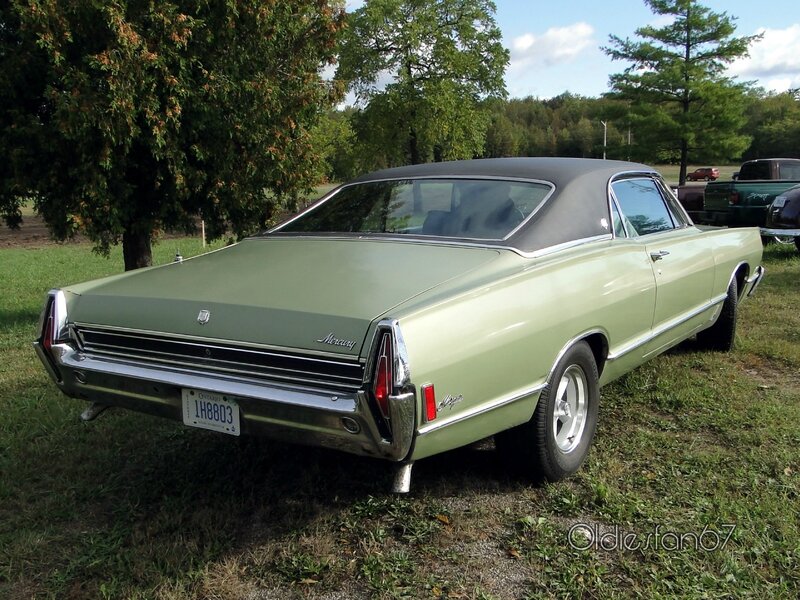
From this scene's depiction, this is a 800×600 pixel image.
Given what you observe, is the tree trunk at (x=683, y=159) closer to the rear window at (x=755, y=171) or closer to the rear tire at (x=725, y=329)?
the rear window at (x=755, y=171)

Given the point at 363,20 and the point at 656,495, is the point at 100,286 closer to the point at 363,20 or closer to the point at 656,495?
the point at 656,495

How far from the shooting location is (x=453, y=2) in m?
28.5

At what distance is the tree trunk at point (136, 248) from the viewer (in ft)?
27.4

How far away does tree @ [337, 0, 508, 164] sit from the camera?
2708 cm

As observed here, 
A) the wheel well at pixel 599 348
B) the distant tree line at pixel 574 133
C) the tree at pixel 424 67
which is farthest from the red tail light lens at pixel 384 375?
the tree at pixel 424 67

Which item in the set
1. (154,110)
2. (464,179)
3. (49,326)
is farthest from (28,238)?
(464,179)

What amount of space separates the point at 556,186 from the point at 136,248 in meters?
6.11

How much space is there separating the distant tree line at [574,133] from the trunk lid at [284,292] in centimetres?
599

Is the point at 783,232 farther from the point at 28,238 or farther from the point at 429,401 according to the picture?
the point at 28,238

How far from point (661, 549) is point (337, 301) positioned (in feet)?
5.05

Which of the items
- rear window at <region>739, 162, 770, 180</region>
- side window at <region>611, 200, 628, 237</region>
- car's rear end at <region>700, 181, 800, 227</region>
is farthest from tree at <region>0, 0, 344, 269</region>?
rear window at <region>739, 162, 770, 180</region>

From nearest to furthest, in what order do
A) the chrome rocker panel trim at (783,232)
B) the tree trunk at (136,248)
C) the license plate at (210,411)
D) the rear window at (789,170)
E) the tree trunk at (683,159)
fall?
the license plate at (210,411) < the tree trunk at (136,248) < the chrome rocker panel trim at (783,232) < the rear window at (789,170) < the tree trunk at (683,159)

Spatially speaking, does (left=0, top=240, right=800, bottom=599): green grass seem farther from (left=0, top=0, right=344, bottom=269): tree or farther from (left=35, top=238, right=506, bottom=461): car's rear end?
(left=0, top=0, right=344, bottom=269): tree

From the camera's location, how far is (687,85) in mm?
25391
